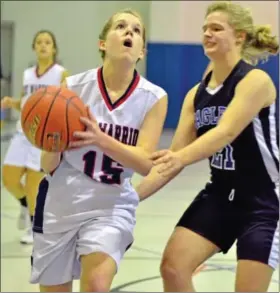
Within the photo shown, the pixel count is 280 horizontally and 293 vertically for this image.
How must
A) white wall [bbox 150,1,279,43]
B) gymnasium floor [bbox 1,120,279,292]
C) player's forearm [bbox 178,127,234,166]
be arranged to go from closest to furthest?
player's forearm [bbox 178,127,234,166] < gymnasium floor [bbox 1,120,279,292] < white wall [bbox 150,1,279,43]

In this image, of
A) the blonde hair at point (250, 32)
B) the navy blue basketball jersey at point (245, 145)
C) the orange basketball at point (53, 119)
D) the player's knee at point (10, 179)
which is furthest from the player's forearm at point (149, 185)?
the player's knee at point (10, 179)

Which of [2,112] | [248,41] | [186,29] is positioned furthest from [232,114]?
[186,29]

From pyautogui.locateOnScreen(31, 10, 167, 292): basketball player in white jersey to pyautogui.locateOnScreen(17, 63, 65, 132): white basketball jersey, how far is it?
119 centimetres

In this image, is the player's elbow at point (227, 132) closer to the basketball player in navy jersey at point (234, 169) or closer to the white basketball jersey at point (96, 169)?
the basketball player in navy jersey at point (234, 169)

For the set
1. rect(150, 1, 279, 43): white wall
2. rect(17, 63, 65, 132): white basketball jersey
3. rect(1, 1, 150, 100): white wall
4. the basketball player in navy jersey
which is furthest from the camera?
rect(1, 1, 150, 100): white wall

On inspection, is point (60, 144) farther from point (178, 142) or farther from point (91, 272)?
point (178, 142)

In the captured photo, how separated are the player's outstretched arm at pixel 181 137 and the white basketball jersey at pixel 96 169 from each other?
124mm

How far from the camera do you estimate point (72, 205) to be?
6.11ft

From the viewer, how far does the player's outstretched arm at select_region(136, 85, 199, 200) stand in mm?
2016

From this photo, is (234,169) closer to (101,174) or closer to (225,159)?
(225,159)

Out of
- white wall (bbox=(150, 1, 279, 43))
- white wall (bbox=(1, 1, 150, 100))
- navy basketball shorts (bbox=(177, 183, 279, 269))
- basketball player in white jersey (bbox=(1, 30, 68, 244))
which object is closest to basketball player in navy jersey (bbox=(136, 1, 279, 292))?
navy basketball shorts (bbox=(177, 183, 279, 269))

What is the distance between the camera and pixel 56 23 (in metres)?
11.1

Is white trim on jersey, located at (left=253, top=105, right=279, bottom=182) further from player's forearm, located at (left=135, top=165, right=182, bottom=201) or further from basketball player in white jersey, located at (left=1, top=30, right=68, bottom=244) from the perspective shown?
basketball player in white jersey, located at (left=1, top=30, right=68, bottom=244)

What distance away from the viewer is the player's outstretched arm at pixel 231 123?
1.70 m
